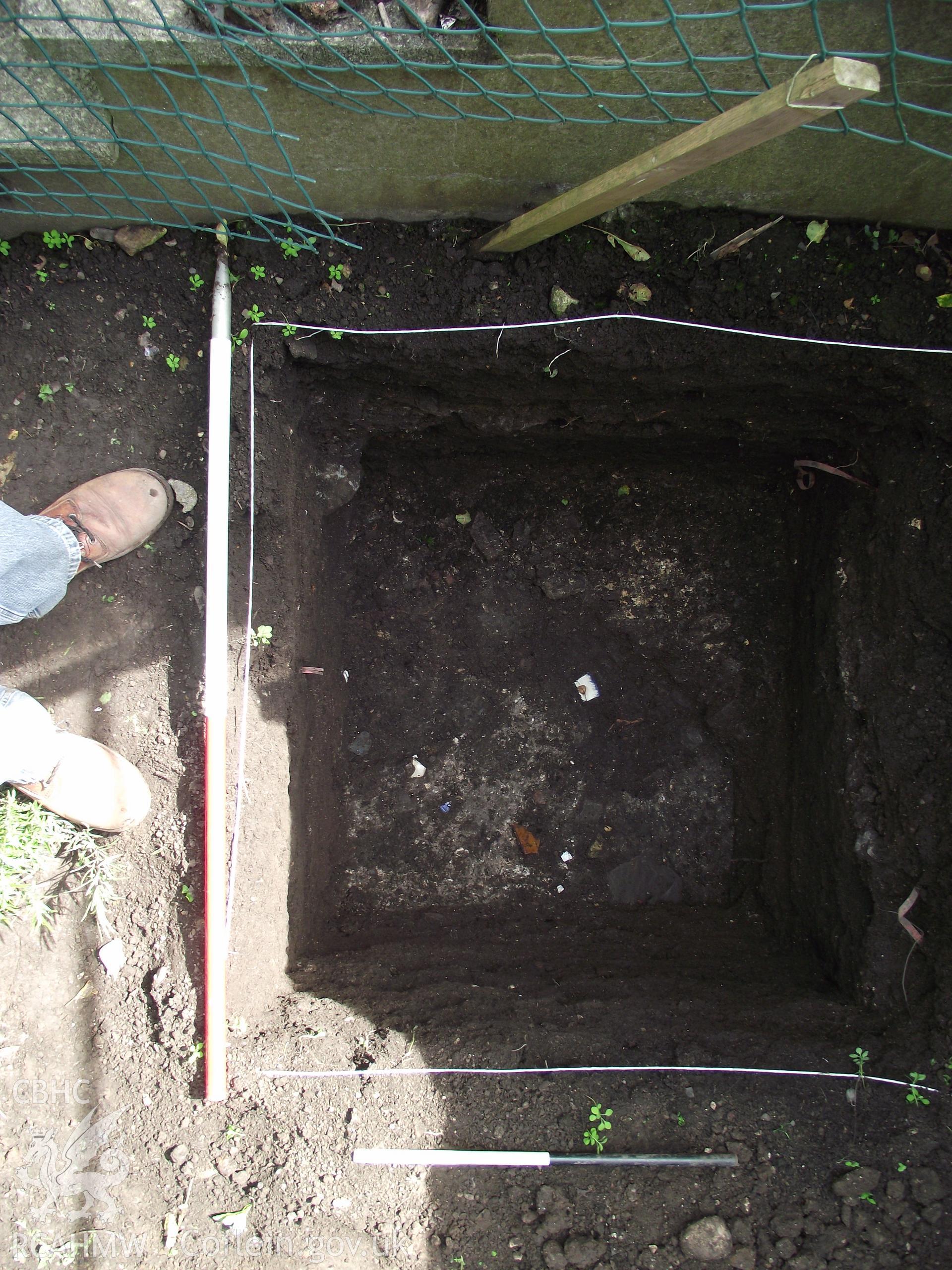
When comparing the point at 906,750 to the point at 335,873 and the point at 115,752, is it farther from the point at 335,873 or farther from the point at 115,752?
the point at 115,752

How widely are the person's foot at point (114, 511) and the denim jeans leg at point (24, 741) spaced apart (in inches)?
18.6

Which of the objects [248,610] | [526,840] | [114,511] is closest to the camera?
[114,511]

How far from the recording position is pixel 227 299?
2.40 m

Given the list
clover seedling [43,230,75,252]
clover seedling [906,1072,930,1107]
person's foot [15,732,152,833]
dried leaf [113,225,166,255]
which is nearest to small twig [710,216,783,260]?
dried leaf [113,225,166,255]

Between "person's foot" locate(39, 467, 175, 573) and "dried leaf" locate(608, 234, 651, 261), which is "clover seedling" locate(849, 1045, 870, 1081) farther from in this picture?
"person's foot" locate(39, 467, 175, 573)

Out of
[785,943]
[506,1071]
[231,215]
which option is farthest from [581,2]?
[785,943]

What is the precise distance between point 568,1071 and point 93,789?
1.74 meters

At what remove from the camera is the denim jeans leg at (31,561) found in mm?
2283

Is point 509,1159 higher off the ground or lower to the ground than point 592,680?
lower

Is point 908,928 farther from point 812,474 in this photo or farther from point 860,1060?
point 812,474

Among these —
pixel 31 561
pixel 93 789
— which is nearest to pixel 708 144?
pixel 31 561

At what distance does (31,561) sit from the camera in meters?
2.32

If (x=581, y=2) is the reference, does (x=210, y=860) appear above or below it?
below

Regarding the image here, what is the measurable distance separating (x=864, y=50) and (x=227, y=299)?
6.48ft
